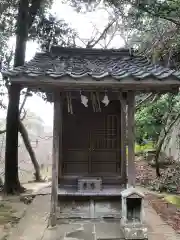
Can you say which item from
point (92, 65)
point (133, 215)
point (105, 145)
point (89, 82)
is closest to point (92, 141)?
point (105, 145)

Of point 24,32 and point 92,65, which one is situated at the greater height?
point 24,32

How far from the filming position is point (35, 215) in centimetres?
630

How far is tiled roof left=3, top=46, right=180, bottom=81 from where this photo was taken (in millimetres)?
4641

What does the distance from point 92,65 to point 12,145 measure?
452 centimetres

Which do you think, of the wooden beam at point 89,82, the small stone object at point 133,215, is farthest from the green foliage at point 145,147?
the wooden beam at point 89,82

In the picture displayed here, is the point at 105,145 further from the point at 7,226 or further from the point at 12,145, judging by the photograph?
the point at 12,145

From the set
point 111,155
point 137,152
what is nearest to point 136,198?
point 111,155

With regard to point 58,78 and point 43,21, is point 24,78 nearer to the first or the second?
point 58,78

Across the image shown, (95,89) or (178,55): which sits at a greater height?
(178,55)

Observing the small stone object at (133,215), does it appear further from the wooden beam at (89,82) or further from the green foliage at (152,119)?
the green foliage at (152,119)

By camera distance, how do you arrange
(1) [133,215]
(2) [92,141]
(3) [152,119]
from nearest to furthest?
(1) [133,215]
(2) [92,141]
(3) [152,119]

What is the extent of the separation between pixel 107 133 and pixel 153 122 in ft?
25.8

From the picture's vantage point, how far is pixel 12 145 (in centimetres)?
919

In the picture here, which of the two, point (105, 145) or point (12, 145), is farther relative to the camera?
point (12, 145)
